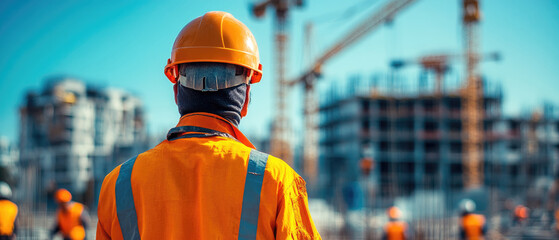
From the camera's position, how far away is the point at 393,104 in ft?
184

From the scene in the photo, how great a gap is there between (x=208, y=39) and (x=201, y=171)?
16.3 inches

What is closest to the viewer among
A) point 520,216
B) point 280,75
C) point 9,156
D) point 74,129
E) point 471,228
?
point 471,228

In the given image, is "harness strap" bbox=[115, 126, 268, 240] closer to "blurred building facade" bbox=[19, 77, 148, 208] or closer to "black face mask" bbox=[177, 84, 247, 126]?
"black face mask" bbox=[177, 84, 247, 126]

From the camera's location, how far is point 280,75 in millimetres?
47312

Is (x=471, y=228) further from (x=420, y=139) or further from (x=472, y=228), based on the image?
(x=420, y=139)

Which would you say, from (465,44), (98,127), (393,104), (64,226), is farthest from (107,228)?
(98,127)

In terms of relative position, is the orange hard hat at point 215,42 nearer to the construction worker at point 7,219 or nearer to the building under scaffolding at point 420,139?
the construction worker at point 7,219

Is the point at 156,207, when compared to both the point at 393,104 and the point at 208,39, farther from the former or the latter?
the point at 393,104

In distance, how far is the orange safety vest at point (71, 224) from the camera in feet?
25.8

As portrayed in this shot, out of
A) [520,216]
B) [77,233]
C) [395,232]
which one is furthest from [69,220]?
[520,216]

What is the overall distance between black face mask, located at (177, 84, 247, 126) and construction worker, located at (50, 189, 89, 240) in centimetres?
720

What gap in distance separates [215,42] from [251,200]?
0.50 metres

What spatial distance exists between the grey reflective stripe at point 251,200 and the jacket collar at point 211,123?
0.62 feet

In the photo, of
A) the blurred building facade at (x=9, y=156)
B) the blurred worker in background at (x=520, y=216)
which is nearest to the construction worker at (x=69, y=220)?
the blurred worker in background at (x=520, y=216)
